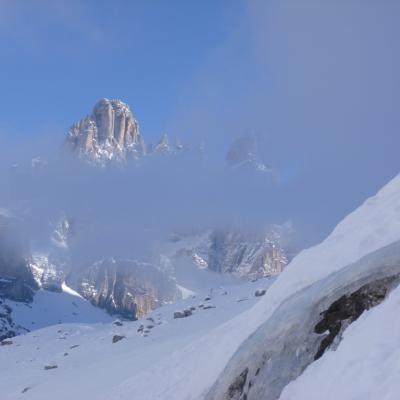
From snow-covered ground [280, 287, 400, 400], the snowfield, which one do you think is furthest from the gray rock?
snow-covered ground [280, 287, 400, 400]

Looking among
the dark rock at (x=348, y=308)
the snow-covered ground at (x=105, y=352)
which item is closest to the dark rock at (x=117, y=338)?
the snow-covered ground at (x=105, y=352)

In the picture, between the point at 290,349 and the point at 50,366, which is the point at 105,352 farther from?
the point at 290,349

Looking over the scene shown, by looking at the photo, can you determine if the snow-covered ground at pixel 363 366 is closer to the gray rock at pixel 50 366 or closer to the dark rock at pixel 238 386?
the dark rock at pixel 238 386

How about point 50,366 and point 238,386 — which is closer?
point 238,386

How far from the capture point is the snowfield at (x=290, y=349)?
409 inches

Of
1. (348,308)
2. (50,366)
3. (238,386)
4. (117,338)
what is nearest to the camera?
(348,308)

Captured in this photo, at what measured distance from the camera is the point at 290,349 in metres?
13.4

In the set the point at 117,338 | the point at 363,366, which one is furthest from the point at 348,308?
the point at 117,338

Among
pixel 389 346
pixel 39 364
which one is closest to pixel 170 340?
pixel 39 364

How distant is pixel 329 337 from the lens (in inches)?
498

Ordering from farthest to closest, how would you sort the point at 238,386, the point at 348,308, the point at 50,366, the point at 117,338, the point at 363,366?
the point at 117,338, the point at 50,366, the point at 238,386, the point at 348,308, the point at 363,366

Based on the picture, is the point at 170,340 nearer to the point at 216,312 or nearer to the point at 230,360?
the point at 216,312

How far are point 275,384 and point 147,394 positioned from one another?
28.5 ft

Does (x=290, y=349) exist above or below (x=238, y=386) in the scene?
above
